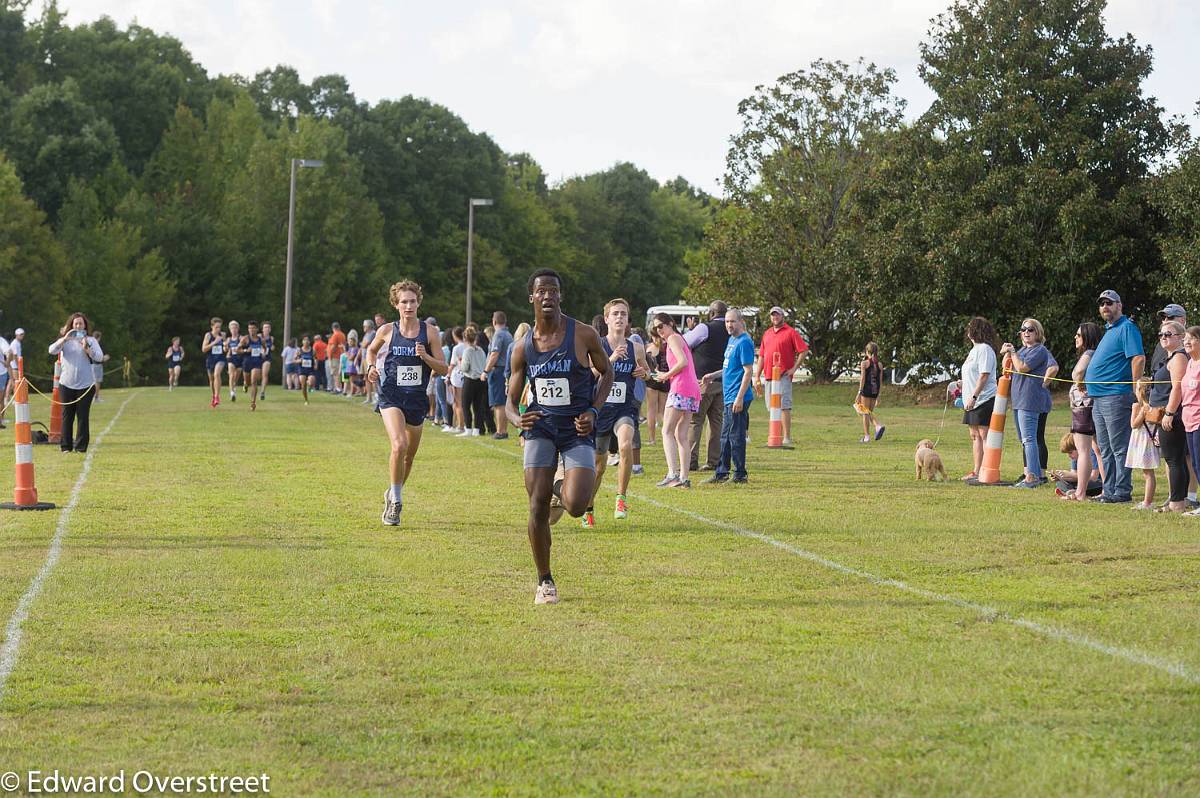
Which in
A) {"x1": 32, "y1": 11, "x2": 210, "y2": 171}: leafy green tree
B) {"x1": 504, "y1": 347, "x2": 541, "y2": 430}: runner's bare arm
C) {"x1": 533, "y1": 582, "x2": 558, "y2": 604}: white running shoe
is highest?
{"x1": 32, "y1": 11, "x2": 210, "y2": 171}: leafy green tree

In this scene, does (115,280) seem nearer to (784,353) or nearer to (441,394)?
(441,394)

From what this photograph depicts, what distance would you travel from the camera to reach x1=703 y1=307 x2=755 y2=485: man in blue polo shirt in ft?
55.5

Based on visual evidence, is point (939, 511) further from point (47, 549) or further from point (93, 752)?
point (93, 752)

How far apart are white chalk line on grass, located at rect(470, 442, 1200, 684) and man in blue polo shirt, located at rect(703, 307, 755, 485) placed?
12.9 ft

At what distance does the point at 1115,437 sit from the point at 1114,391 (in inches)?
18.8

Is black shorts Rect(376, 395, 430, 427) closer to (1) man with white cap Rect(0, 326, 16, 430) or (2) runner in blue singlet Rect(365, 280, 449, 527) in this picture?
(2) runner in blue singlet Rect(365, 280, 449, 527)

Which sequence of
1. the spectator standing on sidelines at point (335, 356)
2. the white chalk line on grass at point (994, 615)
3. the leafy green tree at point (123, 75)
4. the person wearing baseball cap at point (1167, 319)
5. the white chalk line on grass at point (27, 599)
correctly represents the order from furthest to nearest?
the leafy green tree at point (123, 75), the spectator standing on sidelines at point (335, 356), the person wearing baseball cap at point (1167, 319), the white chalk line on grass at point (27, 599), the white chalk line on grass at point (994, 615)

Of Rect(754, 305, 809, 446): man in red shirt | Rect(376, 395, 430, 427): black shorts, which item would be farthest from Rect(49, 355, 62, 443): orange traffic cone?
Rect(376, 395, 430, 427): black shorts

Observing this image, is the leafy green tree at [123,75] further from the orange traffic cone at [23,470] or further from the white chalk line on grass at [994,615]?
the white chalk line on grass at [994,615]

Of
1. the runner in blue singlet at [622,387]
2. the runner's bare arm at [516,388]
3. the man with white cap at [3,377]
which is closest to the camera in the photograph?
the runner's bare arm at [516,388]

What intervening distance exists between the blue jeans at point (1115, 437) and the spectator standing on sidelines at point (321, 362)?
35.5 m

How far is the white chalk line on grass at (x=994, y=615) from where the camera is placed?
7.18 metres

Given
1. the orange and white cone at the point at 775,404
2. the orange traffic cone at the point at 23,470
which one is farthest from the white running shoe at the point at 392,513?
the orange and white cone at the point at 775,404

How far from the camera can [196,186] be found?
7700 centimetres
